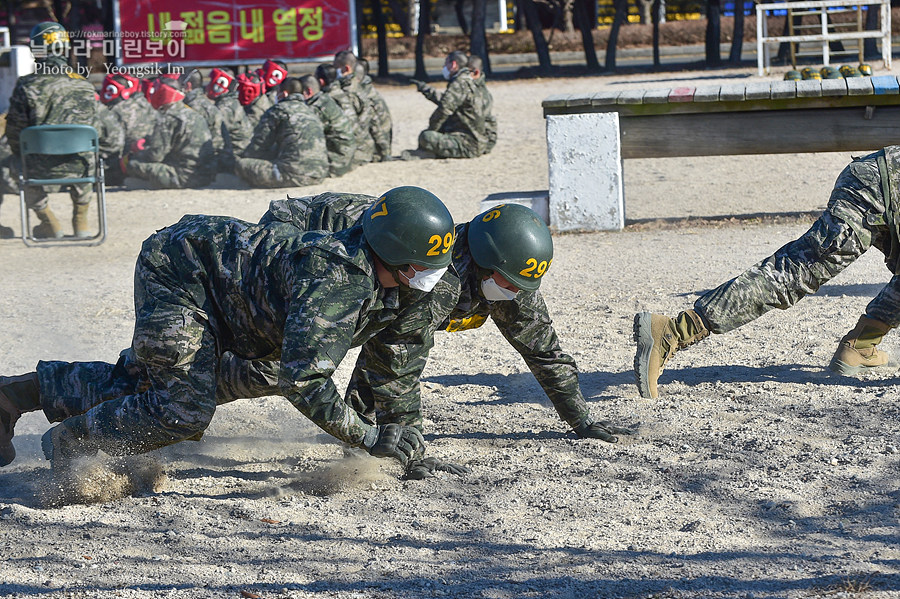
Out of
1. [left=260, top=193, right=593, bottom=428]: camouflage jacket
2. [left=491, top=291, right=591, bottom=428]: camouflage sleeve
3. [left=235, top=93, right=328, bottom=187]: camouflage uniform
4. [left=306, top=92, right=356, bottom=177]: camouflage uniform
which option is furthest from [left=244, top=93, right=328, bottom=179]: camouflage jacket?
[left=491, top=291, right=591, bottom=428]: camouflage sleeve

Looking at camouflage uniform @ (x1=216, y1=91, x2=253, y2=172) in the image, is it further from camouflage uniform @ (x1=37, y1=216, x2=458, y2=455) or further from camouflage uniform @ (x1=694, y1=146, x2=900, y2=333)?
camouflage uniform @ (x1=37, y1=216, x2=458, y2=455)

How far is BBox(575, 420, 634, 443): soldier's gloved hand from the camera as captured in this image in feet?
15.9

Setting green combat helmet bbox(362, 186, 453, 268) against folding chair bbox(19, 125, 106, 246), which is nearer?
green combat helmet bbox(362, 186, 453, 268)

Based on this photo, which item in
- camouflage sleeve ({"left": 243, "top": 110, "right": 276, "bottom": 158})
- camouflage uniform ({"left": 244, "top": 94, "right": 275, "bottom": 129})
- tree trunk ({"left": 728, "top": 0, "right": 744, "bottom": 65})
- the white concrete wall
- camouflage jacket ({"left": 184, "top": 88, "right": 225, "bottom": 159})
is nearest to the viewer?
the white concrete wall

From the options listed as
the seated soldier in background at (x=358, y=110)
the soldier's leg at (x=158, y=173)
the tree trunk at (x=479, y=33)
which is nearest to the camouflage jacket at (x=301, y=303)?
the soldier's leg at (x=158, y=173)

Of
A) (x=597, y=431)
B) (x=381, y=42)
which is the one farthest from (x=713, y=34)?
(x=597, y=431)

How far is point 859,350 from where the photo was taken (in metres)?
5.55

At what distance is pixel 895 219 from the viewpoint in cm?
505

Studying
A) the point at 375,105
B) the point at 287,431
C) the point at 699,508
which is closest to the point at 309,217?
the point at 287,431

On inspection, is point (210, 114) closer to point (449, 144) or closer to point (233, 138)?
point (233, 138)

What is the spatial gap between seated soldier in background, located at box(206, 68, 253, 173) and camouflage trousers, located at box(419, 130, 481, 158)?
7.43ft

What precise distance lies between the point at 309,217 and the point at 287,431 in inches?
41.3

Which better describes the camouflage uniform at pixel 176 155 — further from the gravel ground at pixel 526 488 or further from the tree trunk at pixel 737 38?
the tree trunk at pixel 737 38

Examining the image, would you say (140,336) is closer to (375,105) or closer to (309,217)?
(309,217)
